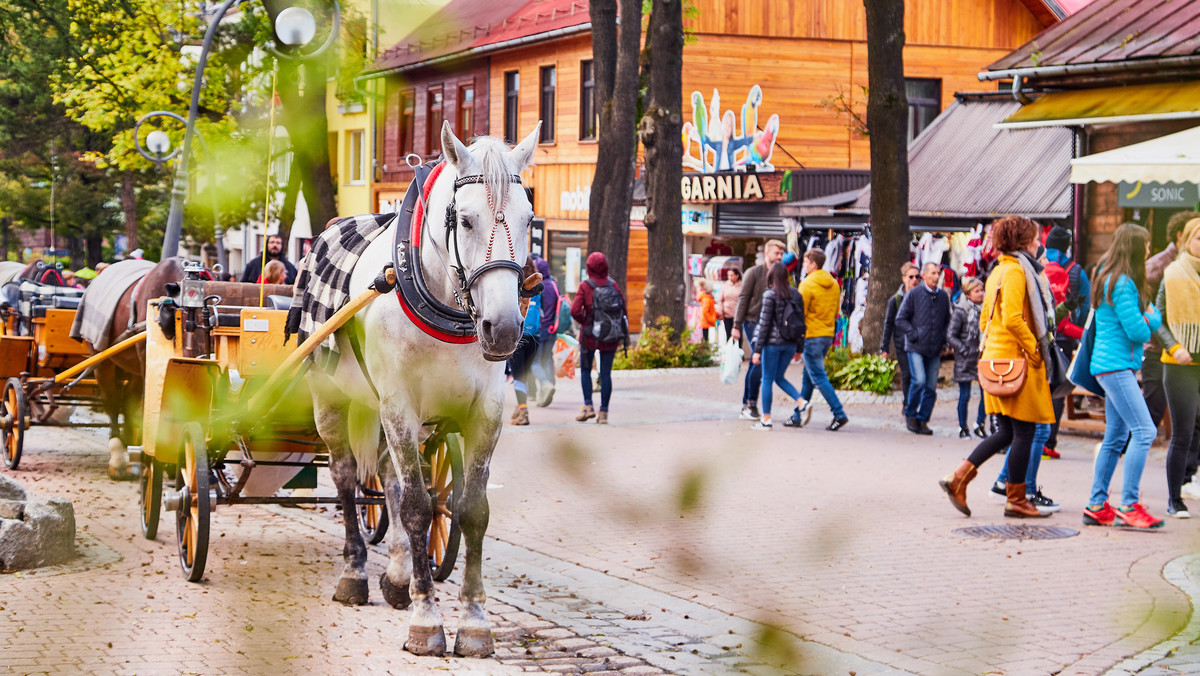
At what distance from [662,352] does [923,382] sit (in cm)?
705

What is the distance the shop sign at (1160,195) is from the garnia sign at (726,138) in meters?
14.2

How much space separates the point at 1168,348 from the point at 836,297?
20.8ft

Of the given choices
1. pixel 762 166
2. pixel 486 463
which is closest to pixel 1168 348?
pixel 486 463

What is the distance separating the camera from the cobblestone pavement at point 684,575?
1140mm

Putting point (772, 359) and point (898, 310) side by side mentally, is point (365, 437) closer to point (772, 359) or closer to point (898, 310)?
point (772, 359)

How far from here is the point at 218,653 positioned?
3.99 ft

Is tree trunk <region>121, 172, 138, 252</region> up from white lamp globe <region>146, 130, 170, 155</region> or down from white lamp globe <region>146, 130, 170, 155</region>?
down

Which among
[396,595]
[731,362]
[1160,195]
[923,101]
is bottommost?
[396,595]

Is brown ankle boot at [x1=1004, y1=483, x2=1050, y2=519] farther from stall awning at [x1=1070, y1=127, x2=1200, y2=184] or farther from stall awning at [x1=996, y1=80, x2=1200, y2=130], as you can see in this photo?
stall awning at [x1=996, y1=80, x2=1200, y2=130]

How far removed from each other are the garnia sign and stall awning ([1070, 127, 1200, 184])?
1773cm

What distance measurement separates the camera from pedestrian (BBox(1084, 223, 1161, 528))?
351 inches

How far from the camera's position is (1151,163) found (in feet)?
37.2

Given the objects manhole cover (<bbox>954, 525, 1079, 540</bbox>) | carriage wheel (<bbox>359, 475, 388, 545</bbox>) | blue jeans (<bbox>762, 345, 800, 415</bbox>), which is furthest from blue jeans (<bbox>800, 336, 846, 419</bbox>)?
carriage wheel (<bbox>359, 475, 388, 545</bbox>)

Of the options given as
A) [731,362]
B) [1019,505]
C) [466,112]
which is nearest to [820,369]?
[731,362]
